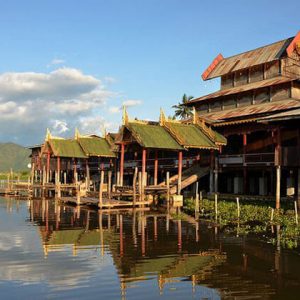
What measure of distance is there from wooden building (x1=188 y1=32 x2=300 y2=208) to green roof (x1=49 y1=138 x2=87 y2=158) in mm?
13449

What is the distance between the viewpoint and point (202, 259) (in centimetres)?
1489

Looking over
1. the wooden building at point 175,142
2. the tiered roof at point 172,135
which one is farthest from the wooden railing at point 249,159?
the tiered roof at point 172,135

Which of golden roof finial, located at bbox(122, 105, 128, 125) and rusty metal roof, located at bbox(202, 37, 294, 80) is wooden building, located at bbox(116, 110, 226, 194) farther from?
rusty metal roof, located at bbox(202, 37, 294, 80)

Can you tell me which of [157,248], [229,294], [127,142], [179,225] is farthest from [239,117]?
[229,294]

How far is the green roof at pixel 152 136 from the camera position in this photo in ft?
109

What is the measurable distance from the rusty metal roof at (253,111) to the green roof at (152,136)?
4.47 metres

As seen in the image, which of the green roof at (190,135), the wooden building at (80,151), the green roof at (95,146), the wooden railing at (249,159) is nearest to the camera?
the wooden railing at (249,159)

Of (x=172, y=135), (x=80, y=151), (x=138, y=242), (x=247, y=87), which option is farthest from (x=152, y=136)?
(x=138, y=242)

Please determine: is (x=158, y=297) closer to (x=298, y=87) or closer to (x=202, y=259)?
(x=202, y=259)

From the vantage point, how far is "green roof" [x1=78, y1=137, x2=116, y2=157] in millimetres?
47656

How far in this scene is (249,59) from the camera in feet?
144

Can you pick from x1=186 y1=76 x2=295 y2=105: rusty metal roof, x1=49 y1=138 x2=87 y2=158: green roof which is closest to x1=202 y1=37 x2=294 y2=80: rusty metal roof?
x1=186 y1=76 x2=295 y2=105: rusty metal roof

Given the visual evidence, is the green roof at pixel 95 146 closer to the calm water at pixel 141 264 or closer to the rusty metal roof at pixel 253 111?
the rusty metal roof at pixel 253 111

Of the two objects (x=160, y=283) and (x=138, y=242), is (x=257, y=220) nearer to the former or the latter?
(x=138, y=242)
